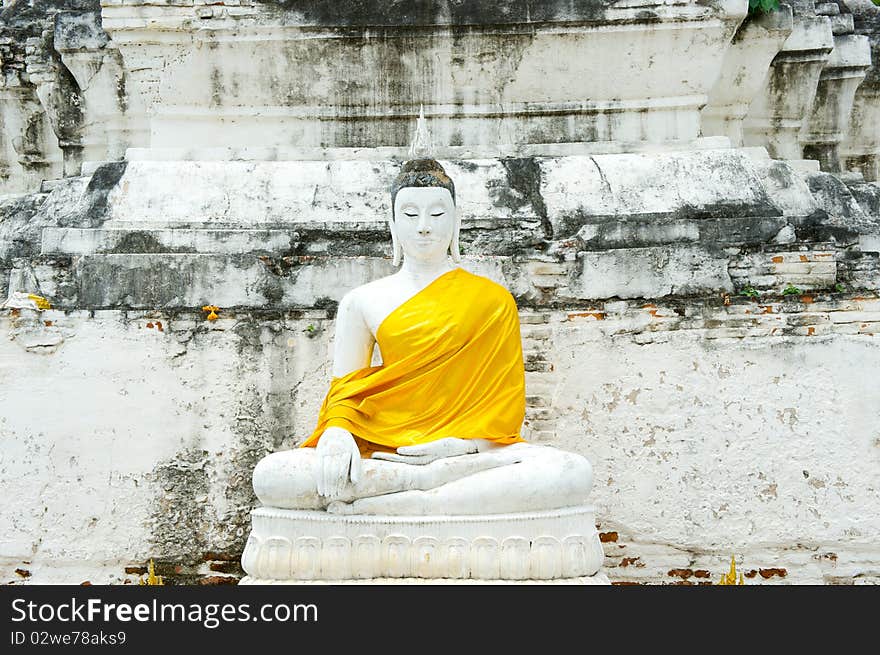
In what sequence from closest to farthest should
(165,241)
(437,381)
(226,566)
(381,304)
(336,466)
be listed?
(336,466), (437,381), (381,304), (226,566), (165,241)

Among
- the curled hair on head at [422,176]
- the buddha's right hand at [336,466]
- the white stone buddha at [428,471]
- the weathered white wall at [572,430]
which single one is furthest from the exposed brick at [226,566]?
the curled hair on head at [422,176]

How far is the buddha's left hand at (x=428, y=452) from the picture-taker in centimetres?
584

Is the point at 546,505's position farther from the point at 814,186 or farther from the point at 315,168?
the point at 814,186

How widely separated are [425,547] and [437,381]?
82 centimetres

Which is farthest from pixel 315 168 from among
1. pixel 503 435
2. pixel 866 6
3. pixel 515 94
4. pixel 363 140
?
pixel 866 6

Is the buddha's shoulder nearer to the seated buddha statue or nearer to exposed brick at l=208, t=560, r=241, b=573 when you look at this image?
the seated buddha statue

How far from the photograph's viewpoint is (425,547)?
5676 mm

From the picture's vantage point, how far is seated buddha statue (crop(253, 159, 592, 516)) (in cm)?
570

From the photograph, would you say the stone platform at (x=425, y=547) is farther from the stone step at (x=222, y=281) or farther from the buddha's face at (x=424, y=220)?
the stone step at (x=222, y=281)

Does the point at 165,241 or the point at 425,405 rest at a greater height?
the point at 165,241

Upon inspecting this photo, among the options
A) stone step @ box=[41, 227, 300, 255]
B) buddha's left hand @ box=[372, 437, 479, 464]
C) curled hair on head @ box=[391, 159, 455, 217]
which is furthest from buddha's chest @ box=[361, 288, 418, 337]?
stone step @ box=[41, 227, 300, 255]

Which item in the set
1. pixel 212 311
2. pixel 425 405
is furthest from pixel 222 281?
pixel 425 405

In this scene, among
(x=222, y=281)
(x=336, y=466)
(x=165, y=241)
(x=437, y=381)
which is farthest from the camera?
(x=165, y=241)

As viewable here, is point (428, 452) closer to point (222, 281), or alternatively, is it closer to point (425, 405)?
point (425, 405)
